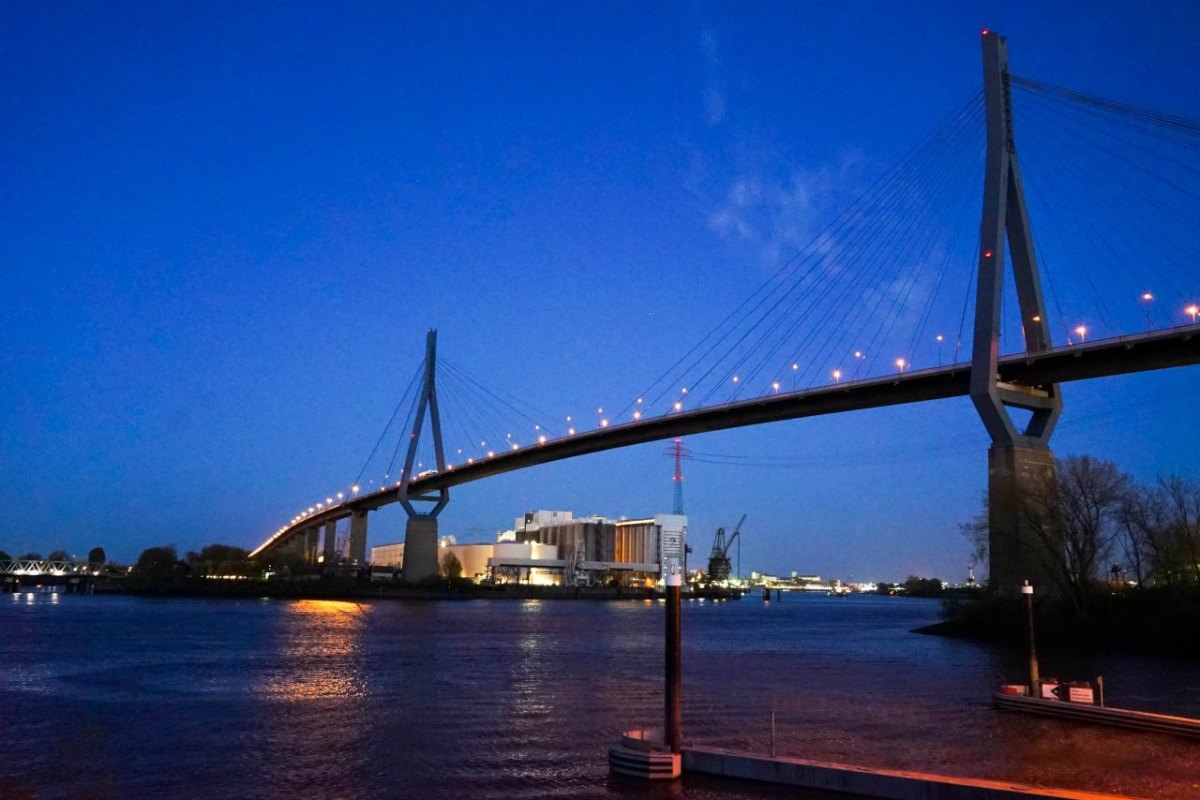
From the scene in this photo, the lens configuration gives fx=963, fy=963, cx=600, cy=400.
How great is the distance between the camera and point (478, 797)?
12.8 meters

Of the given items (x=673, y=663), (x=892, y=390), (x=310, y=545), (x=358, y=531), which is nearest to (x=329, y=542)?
(x=310, y=545)

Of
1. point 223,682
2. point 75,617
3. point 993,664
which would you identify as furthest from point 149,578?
point 993,664

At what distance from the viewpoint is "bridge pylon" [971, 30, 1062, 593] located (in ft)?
118

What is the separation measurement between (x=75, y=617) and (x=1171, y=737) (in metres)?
59.7

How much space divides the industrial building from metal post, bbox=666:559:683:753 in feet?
395

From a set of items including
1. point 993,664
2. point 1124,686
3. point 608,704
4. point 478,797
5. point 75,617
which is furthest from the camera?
point 75,617

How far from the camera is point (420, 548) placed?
84.9m

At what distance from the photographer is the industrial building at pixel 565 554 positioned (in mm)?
143250

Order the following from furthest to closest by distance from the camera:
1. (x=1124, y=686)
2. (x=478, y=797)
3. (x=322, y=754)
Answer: (x=1124, y=686), (x=322, y=754), (x=478, y=797)

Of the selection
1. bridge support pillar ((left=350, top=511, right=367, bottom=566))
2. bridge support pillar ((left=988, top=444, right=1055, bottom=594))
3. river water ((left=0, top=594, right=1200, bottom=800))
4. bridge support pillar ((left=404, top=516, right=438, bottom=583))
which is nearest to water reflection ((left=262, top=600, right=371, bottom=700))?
river water ((left=0, top=594, right=1200, bottom=800))

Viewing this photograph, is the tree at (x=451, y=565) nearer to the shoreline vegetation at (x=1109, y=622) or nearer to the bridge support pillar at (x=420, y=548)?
the bridge support pillar at (x=420, y=548)

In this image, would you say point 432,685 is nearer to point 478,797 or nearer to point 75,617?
point 478,797

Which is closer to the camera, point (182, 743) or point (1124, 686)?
point (182, 743)

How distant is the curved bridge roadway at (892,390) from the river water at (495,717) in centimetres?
1054
